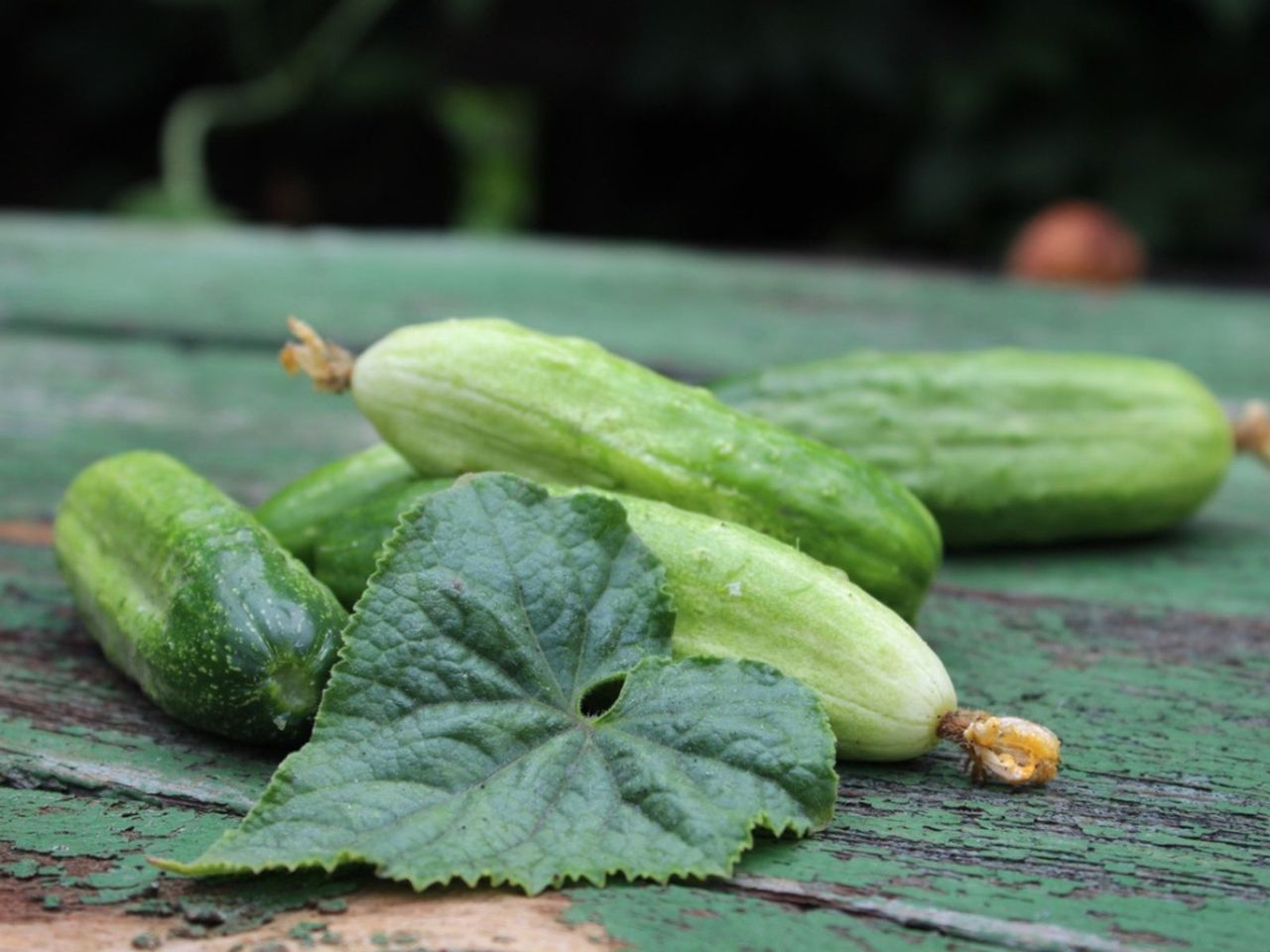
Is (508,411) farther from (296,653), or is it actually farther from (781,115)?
(781,115)

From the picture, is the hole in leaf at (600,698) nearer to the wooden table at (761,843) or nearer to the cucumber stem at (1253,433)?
the wooden table at (761,843)

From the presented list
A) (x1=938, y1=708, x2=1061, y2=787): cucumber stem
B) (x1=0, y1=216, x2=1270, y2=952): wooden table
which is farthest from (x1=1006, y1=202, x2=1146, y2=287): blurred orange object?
(x1=938, y1=708, x2=1061, y2=787): cucumber stem

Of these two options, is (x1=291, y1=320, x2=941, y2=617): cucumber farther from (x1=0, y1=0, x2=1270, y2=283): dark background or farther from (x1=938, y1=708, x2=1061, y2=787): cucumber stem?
(x1=0, y1=0, x2=1270, y2=283): dark background

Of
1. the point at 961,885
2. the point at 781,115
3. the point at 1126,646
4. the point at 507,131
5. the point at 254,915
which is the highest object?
the point at 781,115

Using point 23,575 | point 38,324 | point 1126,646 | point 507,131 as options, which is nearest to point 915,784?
point 1126,646

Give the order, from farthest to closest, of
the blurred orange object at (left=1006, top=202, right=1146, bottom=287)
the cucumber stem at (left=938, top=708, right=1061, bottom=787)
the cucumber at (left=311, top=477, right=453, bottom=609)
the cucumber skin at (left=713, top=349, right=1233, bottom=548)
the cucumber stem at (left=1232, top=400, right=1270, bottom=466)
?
the blurred orange object at (left=1006, top=202, right=1146, bottom=287) < the cucumber stem at (left=1232, top=400, right=1270, bottom=466) < the cucumber skin at (left=713, top=349, right=1233, bottom=548) < the cucumber at (left=311, top=477, right=453, bottom=609) < the cucumber stem at (left=938, top=708, right=1061, bottom=787)

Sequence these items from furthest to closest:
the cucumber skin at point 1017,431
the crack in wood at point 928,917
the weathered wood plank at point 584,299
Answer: the weathered wood plank at point 584,299, the cucumber skin at point 1017,431, the crack in wood at point 928,917

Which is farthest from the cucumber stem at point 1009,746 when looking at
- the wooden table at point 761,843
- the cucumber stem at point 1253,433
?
the cucumber stem at point 1253,433
